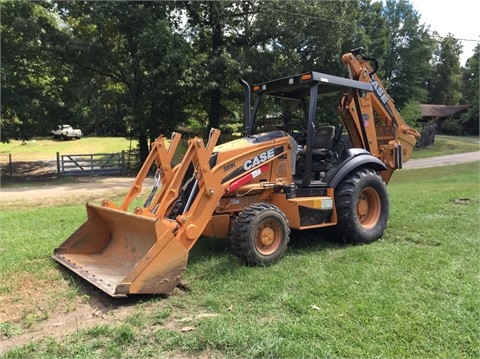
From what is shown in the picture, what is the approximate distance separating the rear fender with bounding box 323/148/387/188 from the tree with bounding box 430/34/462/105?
69.1 meters

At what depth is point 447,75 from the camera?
231ft

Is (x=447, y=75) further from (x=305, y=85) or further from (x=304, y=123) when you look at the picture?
(x=305, y=85)

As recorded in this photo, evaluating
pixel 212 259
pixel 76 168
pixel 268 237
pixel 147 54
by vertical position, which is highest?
pixel 147 54

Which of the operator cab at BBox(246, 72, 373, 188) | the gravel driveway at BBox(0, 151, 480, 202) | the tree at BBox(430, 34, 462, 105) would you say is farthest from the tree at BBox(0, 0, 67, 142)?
the tree at BBox(430, 34, 462, 105)

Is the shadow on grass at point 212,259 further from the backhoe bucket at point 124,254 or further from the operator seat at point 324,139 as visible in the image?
the operator seat at point 324,139

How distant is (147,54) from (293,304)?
16574 mm

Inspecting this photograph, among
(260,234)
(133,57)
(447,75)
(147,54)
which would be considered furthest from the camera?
Answer: (447,75)

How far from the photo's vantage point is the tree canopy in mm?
19047

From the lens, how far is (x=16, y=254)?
6.02 meters

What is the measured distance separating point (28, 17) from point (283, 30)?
11218mm

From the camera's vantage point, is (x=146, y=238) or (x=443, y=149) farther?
(x=443, y=149)

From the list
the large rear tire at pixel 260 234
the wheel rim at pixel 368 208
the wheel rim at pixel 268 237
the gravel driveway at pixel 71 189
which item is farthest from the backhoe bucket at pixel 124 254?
the gravel driveway at pixel 71 189

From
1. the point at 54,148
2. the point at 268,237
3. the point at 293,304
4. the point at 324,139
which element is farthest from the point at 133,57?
the point at 54,148

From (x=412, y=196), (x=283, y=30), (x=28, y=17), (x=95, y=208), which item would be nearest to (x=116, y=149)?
(x=28, y=17)
